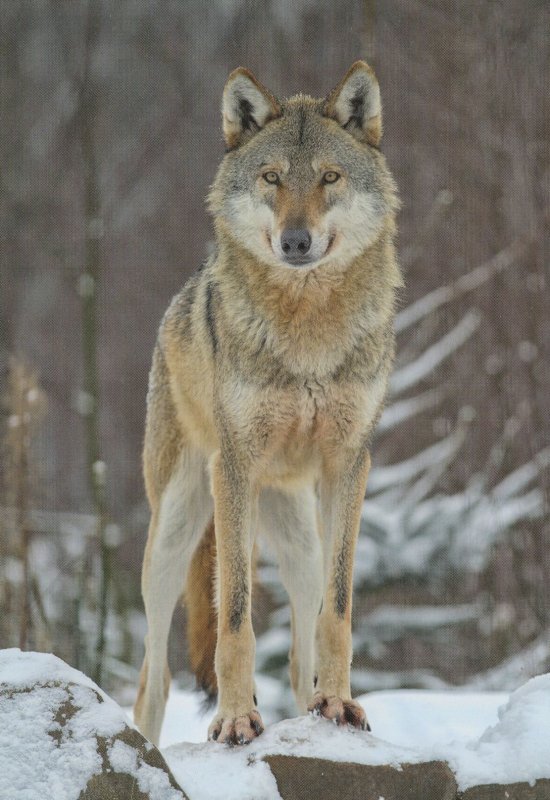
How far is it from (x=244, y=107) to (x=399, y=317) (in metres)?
5.74

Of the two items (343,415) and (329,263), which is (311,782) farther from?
(329,263)

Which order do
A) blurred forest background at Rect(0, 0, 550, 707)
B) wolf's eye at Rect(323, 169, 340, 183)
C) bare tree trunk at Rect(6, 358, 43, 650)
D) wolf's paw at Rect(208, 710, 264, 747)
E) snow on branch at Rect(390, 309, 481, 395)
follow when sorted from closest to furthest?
1. wolf's paw at Rect(208, 710, 264, 747)
2. wolf's eye at Rect(323, 169, 340, 183)
3. bare tree trunk at Rect(6, 358, 43, 650)
4. blurred forest background at Rect(0, 0, 550, 707)
5. snow on branch at Rect(390, 309, 481, 395)

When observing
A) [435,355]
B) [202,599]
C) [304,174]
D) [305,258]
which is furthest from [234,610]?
[435,355]

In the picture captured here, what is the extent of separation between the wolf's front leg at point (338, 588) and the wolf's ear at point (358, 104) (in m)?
1.27

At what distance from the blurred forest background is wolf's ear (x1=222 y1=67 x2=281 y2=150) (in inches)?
121

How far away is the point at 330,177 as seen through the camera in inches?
163

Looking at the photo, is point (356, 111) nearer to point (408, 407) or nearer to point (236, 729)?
point (236, 729)

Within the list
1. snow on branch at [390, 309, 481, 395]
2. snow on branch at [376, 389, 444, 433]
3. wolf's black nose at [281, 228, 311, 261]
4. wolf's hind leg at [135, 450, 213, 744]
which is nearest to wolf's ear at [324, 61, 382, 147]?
wolf's black nose at [281, 228, 311, 261]

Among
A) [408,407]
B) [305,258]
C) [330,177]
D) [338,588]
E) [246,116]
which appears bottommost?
[408,407]

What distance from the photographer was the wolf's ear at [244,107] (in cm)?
438

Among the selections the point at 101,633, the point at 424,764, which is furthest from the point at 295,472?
the point at 101,633

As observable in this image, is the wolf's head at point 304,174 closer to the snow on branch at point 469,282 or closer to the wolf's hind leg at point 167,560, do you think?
the wolf's hind leg at point 167,560

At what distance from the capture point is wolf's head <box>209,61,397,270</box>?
13.1 ft

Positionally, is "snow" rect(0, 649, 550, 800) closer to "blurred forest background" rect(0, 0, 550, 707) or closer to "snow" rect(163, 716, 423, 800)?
"snow" rect(163, 716, 423, 800)
